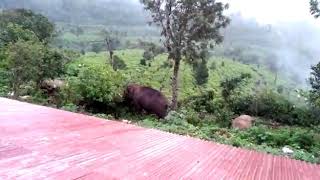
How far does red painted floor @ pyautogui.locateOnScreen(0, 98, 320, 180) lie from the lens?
215 centimetres

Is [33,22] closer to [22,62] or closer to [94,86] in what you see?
[22,62]

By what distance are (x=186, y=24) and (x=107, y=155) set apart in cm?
1685

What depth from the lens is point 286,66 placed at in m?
108

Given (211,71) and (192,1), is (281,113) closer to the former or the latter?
(192,1)

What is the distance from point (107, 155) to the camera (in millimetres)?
2607

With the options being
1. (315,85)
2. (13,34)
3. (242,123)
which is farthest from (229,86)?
(13,34)

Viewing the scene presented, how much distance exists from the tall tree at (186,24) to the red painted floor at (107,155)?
15.0 meters

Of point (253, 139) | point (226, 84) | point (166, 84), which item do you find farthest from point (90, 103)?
point (166, 84)

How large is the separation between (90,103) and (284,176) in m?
14.9

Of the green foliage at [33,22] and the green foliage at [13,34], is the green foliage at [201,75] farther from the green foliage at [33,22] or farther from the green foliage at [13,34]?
the green foliage at [13,34]

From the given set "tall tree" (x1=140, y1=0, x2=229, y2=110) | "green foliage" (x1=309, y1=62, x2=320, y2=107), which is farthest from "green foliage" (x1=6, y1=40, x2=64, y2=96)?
"green foliage" (x1=309, y1=62, x2=320, y2=107)

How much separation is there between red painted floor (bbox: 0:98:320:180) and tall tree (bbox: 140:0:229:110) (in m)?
15.0

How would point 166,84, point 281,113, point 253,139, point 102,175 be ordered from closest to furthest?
point 102,175
point 253,139
point 281,113
point 166,84

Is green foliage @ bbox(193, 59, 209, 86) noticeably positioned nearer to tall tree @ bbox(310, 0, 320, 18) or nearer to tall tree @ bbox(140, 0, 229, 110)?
tall tree @ bbox(140, 0, 229, 110)
